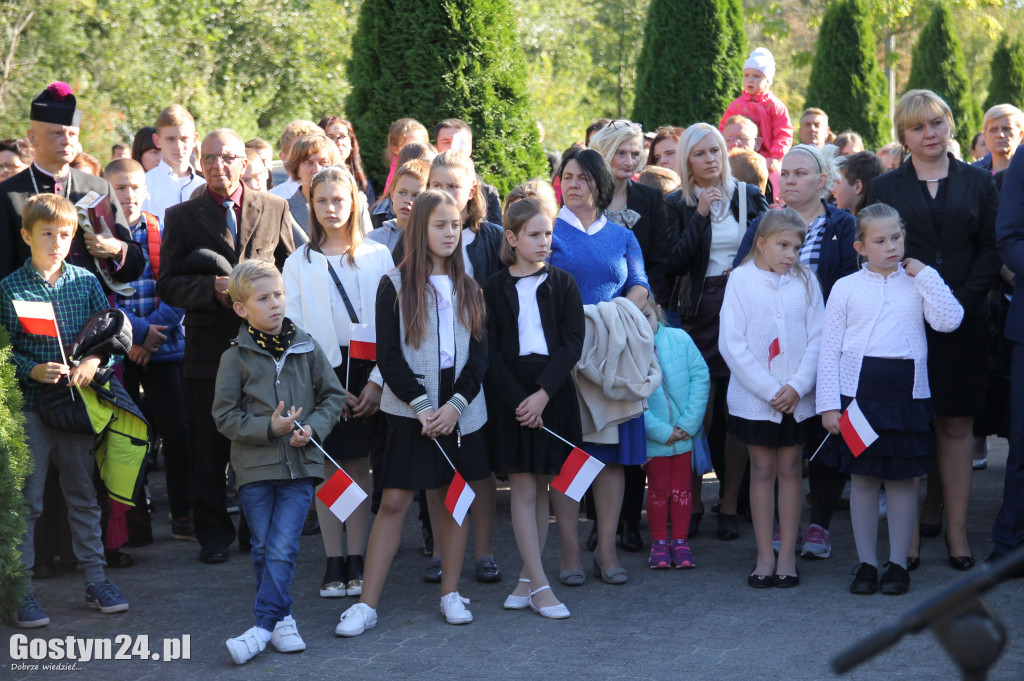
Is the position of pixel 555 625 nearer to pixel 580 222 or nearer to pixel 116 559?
pixel 580 222

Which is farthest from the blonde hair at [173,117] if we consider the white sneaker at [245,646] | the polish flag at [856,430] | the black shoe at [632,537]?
the polish flag at [856,430]

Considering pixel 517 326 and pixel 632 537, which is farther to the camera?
pixel 632 537

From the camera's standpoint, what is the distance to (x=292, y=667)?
15.6ft

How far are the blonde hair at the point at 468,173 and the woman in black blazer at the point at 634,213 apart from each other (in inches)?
29.8

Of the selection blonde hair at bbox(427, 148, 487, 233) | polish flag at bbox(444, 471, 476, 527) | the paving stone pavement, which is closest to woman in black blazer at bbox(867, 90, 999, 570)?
the paving stone pavement

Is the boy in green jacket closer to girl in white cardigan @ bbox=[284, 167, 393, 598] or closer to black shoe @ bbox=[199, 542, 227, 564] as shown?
girl in white cardigan @ bbox=[284, 167, 393, 598]

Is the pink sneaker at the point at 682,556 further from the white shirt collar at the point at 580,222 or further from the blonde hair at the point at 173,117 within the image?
the blonde hair at the point at 173,117

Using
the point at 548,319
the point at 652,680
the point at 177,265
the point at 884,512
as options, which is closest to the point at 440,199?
the point at 548,319

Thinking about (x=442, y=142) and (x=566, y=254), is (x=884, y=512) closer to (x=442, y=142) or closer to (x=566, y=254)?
(x=566, y=254)

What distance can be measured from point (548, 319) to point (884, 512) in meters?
2.86

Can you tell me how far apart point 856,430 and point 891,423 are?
0.17 metres

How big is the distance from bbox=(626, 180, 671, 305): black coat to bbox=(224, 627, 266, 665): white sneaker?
2.95 m

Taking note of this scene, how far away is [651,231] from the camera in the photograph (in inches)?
257

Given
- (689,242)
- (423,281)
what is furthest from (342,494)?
(689,242)
